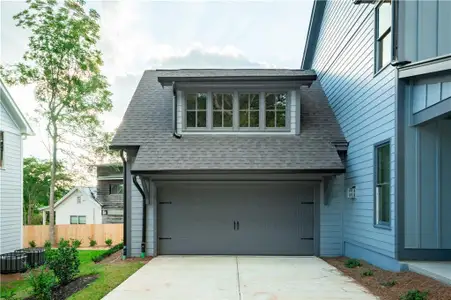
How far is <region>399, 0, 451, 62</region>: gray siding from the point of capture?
20.2 feet

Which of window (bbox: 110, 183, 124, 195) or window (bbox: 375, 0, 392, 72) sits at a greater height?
window (bbox: 375, 0, 392, 72)

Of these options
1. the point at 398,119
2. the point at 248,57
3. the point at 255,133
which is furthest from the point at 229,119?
the point at 248,57

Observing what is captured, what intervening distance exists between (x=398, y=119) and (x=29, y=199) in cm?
3276

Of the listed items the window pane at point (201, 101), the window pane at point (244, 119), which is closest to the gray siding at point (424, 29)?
the window pane at point (244, 119)

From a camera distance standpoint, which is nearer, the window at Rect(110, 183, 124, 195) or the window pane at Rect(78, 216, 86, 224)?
the window at Rect(110, 183, 124, 195)

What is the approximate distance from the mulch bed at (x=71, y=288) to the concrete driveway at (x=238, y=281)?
77 centimetres

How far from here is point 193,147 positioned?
9.63 m

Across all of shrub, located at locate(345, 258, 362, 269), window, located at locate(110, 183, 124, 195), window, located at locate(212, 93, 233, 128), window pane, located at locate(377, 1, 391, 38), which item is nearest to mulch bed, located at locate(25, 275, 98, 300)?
window, located at locate(212, 93, 233, 128)

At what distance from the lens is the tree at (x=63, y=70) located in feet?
52.9

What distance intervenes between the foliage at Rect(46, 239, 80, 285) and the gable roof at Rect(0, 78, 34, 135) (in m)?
7.63

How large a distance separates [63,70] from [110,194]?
1432cm

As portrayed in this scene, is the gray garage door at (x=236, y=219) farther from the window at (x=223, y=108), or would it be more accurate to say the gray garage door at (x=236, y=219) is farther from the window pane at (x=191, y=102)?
the window pane at (x=191, y=102)

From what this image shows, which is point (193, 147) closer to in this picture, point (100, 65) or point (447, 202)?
point (447, 202)

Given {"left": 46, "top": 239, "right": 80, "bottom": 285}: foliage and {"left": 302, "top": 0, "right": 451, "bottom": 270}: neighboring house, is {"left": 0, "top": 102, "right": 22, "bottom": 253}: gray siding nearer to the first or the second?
→ {"left": 46, "top": 239, "right": 80, "bottom": 285}: foliage
